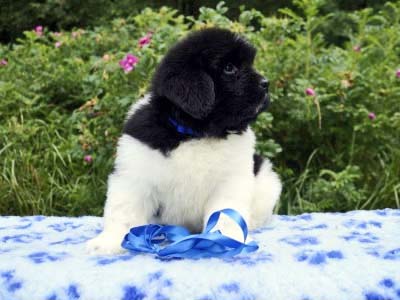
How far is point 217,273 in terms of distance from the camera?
247 cm

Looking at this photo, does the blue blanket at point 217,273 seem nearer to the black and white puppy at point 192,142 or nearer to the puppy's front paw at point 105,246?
the puppy's front paw at point 105,246

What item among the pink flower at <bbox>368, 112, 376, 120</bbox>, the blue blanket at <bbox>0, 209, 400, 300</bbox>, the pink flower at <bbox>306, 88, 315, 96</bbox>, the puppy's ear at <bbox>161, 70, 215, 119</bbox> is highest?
the pink flower at <bbox>306, 88, 315, 96</bbox>

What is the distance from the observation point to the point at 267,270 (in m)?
2.52

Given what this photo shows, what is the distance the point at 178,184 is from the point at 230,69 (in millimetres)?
689

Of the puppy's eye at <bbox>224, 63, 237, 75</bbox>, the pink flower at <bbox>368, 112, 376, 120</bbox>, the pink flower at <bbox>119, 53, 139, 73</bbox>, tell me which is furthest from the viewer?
the pink flower at <bbox>368, 112, 376, 120</bbox>

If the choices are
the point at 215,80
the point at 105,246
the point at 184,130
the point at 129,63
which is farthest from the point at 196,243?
the point at 129,63

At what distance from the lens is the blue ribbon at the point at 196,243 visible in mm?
2766

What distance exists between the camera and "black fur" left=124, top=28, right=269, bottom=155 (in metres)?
2.98

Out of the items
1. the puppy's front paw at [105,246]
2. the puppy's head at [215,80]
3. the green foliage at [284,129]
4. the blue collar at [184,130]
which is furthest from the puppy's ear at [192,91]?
the green foliage at [284,129]

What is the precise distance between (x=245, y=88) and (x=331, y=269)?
107cm

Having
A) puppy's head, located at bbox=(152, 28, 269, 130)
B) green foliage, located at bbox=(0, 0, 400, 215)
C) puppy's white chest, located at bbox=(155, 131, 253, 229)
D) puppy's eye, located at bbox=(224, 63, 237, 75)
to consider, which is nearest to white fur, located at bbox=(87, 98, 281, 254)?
puppy's white chest, located at bbox=(155, 131, 253, 229)

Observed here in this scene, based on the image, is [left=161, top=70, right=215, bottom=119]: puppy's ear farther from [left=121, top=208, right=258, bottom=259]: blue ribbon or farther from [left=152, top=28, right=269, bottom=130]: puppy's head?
[left=121, top=208, right=258, bottom=259]: blue ribbon

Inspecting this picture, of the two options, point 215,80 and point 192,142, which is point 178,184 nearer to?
point 192,142

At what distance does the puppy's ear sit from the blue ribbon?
543mm
